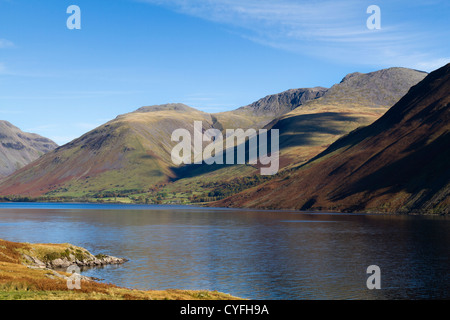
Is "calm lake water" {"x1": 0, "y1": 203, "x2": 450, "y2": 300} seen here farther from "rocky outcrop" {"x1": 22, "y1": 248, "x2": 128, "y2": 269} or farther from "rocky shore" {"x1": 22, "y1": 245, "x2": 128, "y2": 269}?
"rocky shore" {"x1": 22, "y1": 245, "x2": 128, "y2": 269}

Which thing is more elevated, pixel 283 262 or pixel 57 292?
pixel 57 292

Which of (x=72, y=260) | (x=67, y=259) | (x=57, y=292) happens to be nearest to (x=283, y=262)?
(x=72, y=260)

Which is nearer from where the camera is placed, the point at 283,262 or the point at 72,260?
the point at 72,260

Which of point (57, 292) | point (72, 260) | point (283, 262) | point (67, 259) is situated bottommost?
point (283, 262)

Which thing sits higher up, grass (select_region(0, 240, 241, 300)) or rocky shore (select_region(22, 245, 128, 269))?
grass (select_region(0, 240, 241, 300))

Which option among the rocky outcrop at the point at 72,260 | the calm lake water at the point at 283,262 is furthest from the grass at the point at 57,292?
the rocky outcrop at the point at 72,260

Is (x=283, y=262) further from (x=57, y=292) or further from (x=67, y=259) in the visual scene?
(x=57, y=292)

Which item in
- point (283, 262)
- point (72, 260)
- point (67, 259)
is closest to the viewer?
point (67, 259)

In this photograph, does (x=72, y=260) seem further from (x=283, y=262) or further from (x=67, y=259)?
(x=283, y=262)

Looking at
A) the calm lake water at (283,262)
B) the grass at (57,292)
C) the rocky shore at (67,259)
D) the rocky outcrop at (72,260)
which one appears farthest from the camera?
the rocky outcrop at (72,260)

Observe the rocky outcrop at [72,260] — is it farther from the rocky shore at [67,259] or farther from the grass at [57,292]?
the grass at [57,292]

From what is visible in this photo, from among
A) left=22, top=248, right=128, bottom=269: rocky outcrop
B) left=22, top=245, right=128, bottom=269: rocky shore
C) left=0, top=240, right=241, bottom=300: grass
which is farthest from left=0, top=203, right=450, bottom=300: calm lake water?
left=0, top=240, right=241, bottom=300: grass

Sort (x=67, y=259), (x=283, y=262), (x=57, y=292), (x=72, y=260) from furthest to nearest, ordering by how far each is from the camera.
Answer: (x=283, y=262), (x=72, y=260), (x=67, y=259), (x=57, y=292)
